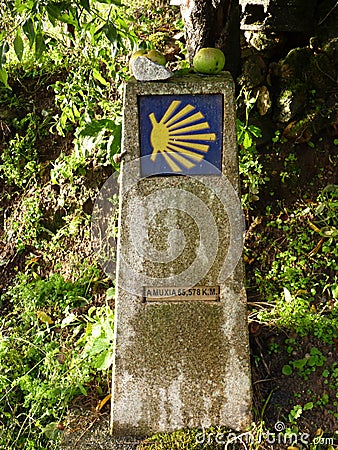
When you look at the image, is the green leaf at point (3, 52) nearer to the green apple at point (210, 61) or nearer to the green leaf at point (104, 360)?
the green apple at point (210, 61)

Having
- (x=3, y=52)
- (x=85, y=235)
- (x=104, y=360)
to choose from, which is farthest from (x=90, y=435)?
(x=3, y=52)

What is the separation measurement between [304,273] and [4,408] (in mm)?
2023

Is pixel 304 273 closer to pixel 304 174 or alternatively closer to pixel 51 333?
pixel 304 174

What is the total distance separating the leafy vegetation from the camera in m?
2.94

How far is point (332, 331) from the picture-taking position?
10.0 ft

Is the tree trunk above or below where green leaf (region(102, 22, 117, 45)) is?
above

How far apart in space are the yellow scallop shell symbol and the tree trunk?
114 cm

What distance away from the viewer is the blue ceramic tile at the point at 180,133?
8.15 feet

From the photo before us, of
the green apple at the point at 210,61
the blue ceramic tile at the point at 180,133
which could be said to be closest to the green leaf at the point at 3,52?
the blue ceramic tile at the point at 180,133

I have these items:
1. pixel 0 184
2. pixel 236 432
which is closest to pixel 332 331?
pixel 236 432

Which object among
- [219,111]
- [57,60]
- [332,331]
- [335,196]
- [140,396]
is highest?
[57,60]

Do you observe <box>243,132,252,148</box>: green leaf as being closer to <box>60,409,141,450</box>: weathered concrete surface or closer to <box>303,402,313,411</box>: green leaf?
<box>303,402,313,411</box>: green leaf

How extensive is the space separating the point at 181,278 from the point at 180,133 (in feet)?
2.30

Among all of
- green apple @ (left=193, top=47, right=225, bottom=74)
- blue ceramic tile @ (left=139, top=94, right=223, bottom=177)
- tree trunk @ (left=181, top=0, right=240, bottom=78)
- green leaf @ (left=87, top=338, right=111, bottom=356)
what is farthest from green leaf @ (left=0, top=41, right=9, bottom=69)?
green leaf @ (left=87, top=338, right=111, bottom=356)
